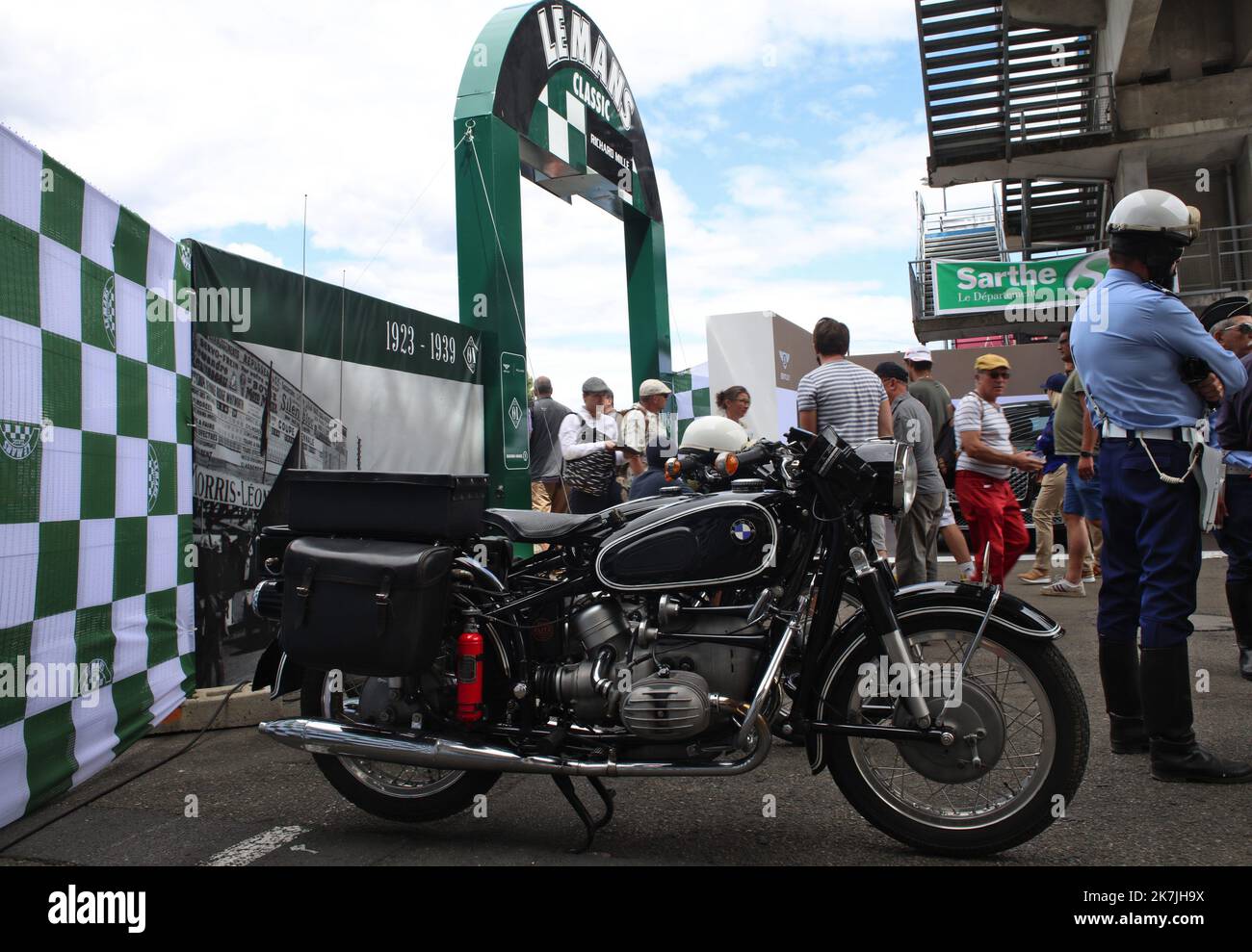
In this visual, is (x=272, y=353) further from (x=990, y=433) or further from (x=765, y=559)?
(x=990, y=433)

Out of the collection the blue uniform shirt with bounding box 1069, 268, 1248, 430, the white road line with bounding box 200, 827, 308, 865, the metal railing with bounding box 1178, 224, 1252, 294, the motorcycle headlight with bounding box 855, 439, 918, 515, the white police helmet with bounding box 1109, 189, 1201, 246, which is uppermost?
the metal railing with bounding box 1178, 224, 1252, 294

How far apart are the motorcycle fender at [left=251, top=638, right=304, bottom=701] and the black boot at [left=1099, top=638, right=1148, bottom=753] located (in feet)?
9.17

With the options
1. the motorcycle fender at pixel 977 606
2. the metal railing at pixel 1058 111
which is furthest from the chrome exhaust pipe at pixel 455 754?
the metal railing at pixel 1058 111

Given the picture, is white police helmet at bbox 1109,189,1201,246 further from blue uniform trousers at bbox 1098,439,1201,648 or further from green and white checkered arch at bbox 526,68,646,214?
green and white checkered arch at bbox 526,68,646,214

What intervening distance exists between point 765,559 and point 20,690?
245cm

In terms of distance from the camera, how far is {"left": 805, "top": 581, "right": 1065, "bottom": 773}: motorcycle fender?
276 cm

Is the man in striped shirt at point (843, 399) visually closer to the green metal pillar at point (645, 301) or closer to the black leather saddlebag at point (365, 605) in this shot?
the black leather saddlebag at point (365, 605)

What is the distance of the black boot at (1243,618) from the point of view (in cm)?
466

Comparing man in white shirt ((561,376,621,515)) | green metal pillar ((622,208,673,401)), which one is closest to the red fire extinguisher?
man in white shirt ((561,376,621,515))

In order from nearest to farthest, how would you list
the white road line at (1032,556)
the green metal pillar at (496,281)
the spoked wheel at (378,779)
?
the spoked wheel at (378,779), the green metal pillar at (496,281), the white road line at (1032,556)

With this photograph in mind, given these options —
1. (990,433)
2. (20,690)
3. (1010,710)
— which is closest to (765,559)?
(1010,710)

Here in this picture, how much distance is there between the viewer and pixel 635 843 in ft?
9.73

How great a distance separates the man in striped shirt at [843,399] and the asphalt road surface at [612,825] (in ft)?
6.17
